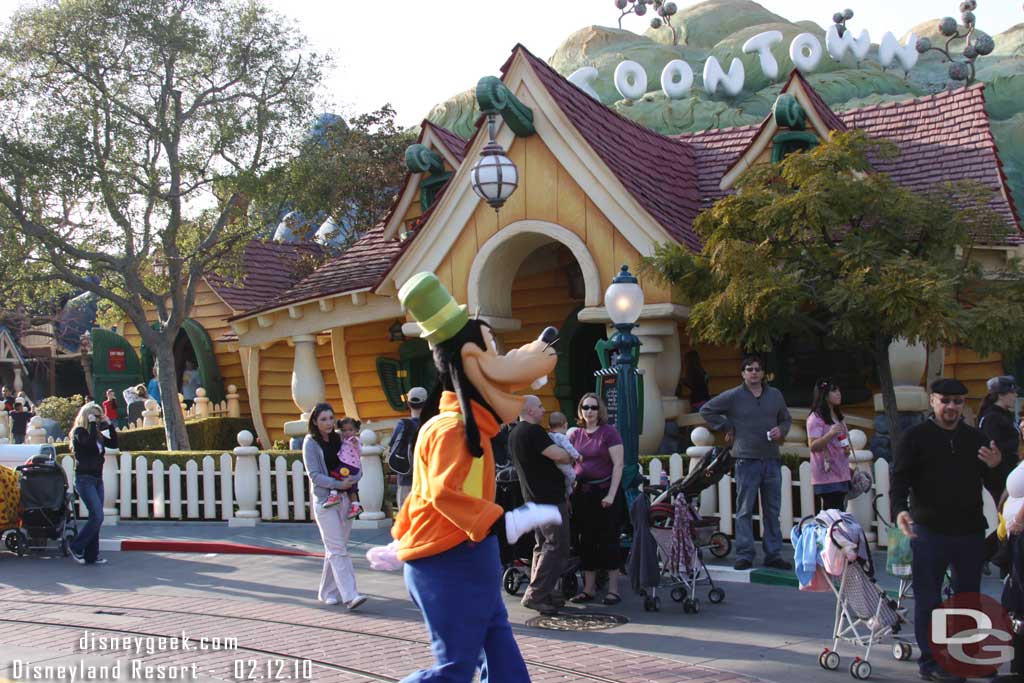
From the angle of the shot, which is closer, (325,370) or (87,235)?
(87,235)

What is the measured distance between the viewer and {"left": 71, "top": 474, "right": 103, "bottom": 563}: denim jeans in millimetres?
10977

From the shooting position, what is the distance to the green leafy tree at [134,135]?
16.0m

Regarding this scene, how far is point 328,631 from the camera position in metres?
7.71

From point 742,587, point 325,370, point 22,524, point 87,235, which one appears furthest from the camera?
point 325,370

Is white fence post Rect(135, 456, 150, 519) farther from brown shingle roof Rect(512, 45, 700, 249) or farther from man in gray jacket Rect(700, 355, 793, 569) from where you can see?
man in gray jacket Rect(700, 355, 793, 569)

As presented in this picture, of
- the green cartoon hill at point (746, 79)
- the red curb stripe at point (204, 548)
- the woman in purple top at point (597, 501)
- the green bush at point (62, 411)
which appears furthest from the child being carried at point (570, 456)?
the green cartoon hill at point (746, 79)

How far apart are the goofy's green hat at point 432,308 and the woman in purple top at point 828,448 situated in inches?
207

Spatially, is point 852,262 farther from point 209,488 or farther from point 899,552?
point 209,488

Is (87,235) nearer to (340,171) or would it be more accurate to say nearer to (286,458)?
(340,171)

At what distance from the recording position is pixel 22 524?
11.7 meters

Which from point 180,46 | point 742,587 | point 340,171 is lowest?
point 742,587

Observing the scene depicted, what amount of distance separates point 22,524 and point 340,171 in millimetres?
7917

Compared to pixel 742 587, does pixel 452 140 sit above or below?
above

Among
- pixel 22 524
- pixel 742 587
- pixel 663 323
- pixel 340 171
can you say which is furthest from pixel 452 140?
pixel 742 587
